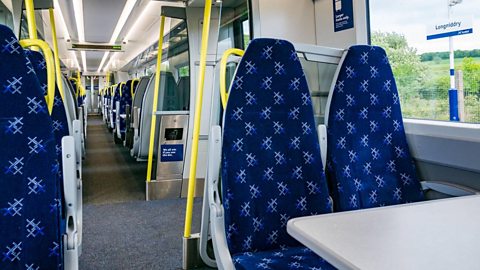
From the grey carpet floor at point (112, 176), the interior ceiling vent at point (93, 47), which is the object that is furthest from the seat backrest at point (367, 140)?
the interior ceiling vent at point (93, 47)

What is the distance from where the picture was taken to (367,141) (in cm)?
188

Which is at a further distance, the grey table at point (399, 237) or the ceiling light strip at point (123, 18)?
the ceiling light strip at point (123, 18)

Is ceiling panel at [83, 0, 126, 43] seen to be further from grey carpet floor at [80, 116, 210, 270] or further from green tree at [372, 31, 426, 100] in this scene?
green tree at [372, 31, 426, 100]

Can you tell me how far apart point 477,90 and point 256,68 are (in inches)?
47.6

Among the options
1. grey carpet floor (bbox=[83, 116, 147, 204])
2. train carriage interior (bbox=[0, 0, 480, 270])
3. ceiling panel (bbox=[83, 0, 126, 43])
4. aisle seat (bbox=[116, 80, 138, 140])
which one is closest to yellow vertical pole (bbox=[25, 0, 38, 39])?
train carriage interior (bbox=[0, 0, 480, 270])

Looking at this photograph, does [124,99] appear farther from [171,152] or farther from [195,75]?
[195,75]

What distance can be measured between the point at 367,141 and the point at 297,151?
1.39 ft

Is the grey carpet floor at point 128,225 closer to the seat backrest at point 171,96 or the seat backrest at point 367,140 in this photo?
the seat backrest at point 171,96

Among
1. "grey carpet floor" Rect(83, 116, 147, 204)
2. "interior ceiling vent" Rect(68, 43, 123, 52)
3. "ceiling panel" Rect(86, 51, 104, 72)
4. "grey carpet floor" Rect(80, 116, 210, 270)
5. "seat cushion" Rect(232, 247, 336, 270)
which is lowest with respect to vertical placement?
"grey carpet floor" Rect(80, 116, 210, 270)

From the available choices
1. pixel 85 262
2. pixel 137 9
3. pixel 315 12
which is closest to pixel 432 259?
pixel 85 262

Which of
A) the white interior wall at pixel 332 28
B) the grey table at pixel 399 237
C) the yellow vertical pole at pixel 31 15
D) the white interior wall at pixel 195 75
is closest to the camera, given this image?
the grey table at pixel 399 237

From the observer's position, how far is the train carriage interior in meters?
1.07

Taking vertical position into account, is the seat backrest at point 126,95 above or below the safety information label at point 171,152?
above

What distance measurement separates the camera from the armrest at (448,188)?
179cm
